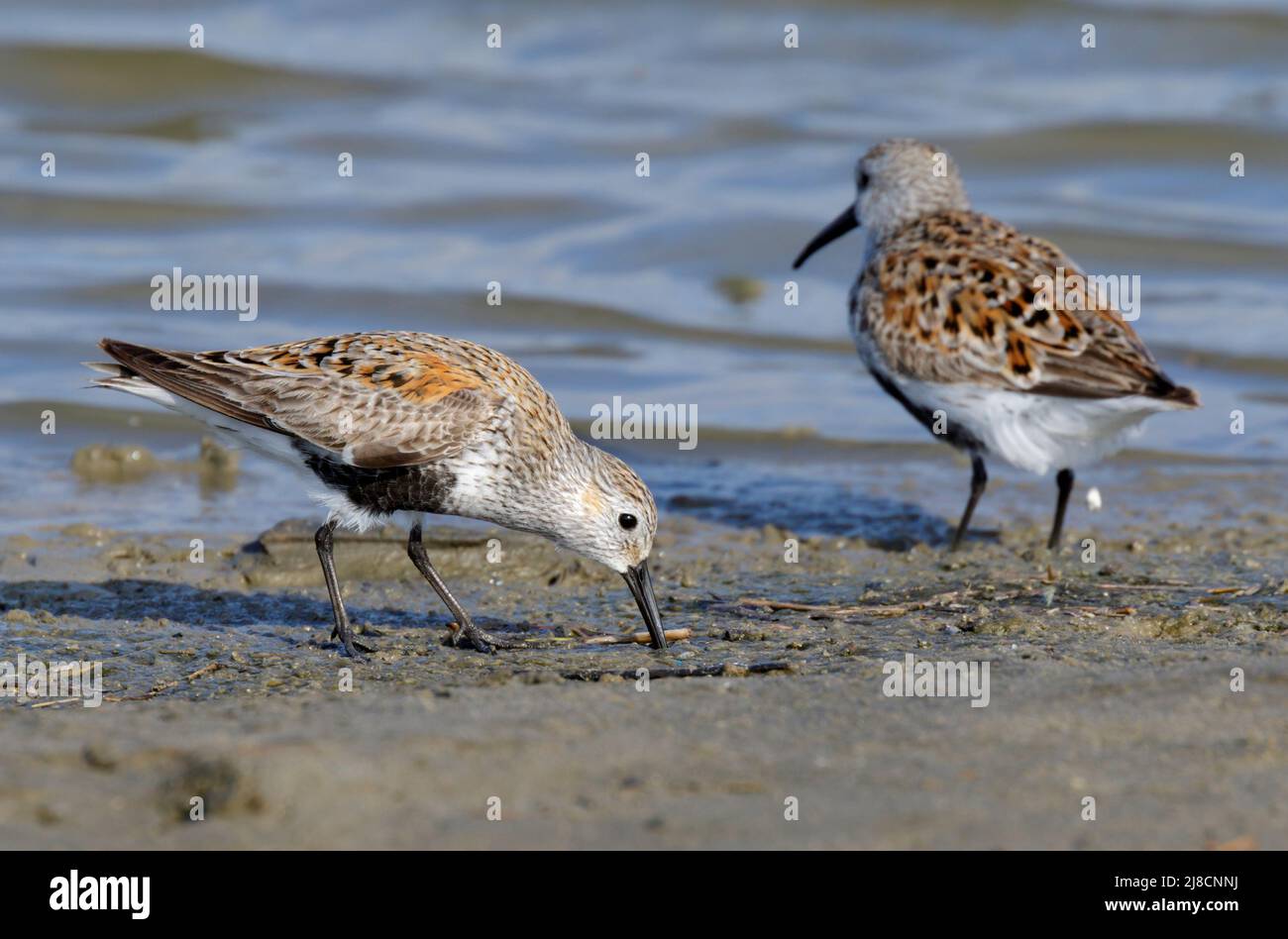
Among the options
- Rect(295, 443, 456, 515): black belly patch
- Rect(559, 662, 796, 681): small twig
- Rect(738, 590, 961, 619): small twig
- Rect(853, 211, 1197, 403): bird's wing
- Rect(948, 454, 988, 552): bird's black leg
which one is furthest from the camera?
Rect(948, 454, 988, 552): bird's black leg

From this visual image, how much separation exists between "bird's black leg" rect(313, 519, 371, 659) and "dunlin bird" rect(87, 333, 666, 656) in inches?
0.5

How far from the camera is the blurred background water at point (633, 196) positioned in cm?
1202

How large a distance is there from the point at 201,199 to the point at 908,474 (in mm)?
8802

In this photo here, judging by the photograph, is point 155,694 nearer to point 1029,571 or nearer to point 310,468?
point 310,468

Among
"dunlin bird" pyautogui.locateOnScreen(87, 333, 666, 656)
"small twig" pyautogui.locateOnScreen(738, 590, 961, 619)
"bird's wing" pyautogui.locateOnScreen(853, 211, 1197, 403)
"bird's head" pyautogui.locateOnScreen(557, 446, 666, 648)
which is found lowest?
"small twig" pyautogui.locateOnScreen(738, 590, 961, 619)

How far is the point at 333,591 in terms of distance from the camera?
721cm

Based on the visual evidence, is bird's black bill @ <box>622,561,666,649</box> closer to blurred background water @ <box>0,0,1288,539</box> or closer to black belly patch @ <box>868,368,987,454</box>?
black belly patch @ <box>868,368,987,454</box>

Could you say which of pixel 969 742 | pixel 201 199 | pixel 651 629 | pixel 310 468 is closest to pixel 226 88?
pixel 201 199

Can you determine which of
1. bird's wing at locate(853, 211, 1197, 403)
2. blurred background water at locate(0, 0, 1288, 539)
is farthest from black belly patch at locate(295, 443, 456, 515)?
bird's wing at locate(853, 211, 1197, 403)

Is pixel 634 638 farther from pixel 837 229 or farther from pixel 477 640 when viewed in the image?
pixel 837 229

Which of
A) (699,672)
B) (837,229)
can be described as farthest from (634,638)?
(837,229)

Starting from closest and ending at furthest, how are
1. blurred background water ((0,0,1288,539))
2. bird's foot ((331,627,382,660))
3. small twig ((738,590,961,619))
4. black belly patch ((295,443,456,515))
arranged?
bird's foot ((331,627,382,660)), small twig ((738,590,961,619)), black belly patch ((295,443,456,515)), blurred background water ((0,0,1288,539))

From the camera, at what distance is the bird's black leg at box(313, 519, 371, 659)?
6973 mm

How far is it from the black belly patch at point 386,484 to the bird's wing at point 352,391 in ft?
0.26
